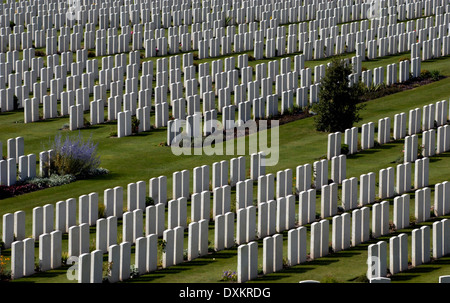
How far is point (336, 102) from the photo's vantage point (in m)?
29.8

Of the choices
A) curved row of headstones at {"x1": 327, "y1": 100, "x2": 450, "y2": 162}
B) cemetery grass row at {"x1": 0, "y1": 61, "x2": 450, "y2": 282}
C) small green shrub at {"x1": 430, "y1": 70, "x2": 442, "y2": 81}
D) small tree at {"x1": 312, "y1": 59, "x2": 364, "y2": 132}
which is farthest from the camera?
small green shrub at {"x1": 430, "y1": 70, "x2": 442, "y2": 81}

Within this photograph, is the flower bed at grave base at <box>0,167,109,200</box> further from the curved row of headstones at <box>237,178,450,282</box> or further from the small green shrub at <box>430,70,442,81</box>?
the small green shrub at <box>430,70,442,81</box>

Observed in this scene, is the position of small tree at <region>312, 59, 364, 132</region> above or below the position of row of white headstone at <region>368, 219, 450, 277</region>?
above

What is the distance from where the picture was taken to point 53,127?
3100cm

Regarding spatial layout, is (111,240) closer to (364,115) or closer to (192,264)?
(192,264)

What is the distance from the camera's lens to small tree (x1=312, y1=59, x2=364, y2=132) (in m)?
29.9

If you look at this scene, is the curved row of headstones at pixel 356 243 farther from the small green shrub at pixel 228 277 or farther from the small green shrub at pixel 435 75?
the small green shrub at pixel 435 75

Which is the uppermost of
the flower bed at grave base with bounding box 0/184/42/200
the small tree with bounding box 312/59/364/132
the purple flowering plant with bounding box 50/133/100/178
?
the small tree with bounding box 312/59/364/132

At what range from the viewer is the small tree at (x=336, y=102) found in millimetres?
29859

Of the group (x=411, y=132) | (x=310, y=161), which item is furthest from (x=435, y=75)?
(x=310, y=161)

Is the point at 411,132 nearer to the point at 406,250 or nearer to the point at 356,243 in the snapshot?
the point at 356,243

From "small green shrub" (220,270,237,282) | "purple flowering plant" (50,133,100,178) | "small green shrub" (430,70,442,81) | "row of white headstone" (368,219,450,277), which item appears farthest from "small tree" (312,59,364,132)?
"small green shrub" (220,270,237,282)

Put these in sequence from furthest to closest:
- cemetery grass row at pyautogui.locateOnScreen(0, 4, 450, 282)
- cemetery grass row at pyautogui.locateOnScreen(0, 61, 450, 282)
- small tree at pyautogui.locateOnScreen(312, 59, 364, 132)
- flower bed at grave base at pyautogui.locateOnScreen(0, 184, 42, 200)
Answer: small tree at pyautogui.locateOnScreen(312, 59, 364, 132) < flower bed at grave base at pyautogui.locateOnScreen(0, 184, 42, 200) < cemetery grass row at pyautogui.locateOnScreen(0, 4, 450, 282) < cemetery grass row at pyautogui.locateOnScreen(0, 61, 450, 282)
